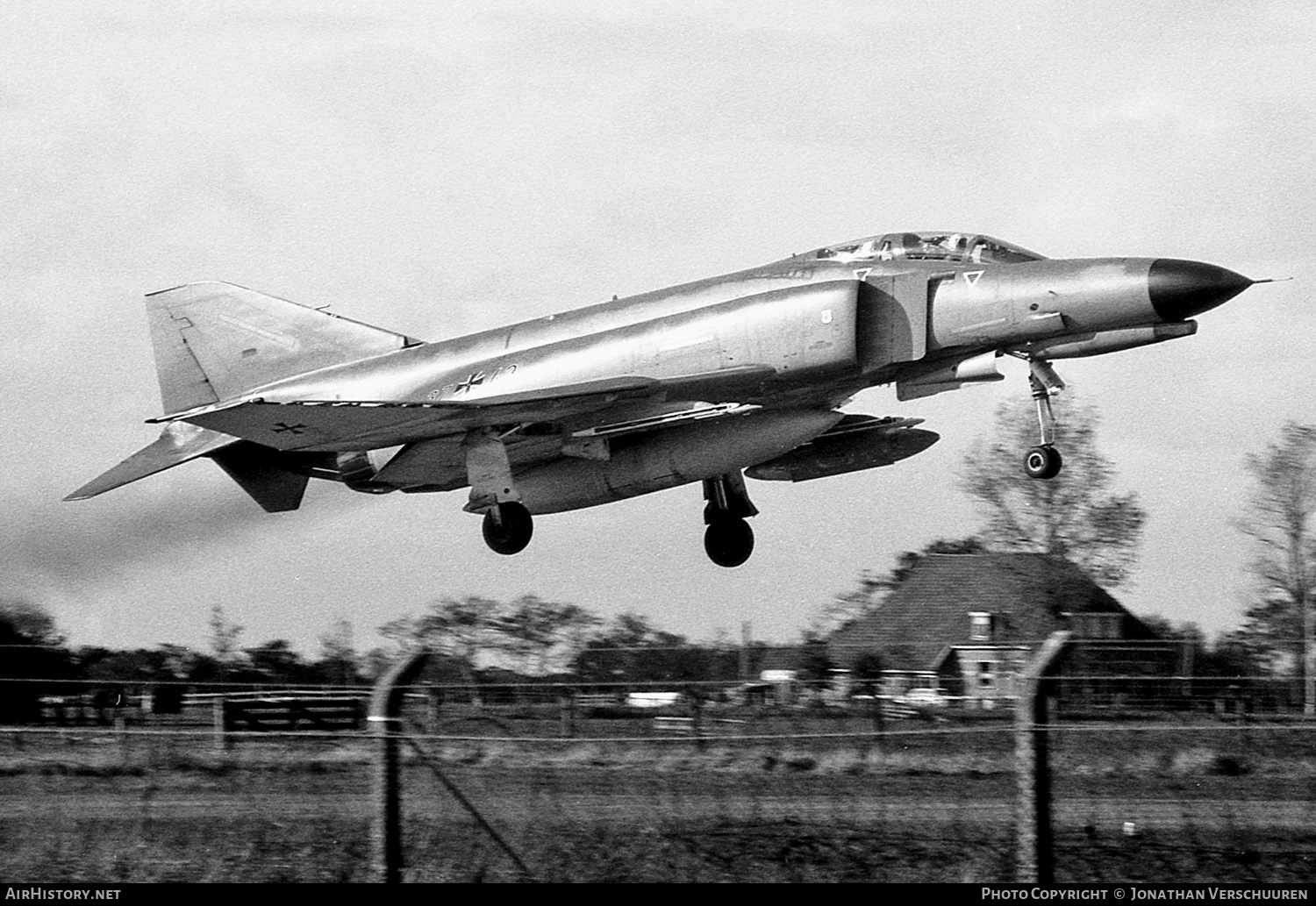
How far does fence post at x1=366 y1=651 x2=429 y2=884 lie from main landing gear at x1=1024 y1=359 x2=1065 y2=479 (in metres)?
9.79

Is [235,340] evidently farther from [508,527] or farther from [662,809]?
[662,809]

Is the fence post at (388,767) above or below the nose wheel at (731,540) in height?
below

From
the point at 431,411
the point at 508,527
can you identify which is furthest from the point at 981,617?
the point at 431,411

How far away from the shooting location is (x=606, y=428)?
18.3 m

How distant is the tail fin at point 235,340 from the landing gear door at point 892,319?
6.37 m

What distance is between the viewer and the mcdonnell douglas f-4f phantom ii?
16188 mm

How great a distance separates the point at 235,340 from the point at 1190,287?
467 inches

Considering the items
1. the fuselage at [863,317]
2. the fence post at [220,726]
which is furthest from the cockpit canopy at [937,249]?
the fence post at [220,726]

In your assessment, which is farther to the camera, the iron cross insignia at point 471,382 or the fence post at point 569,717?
the iron cross insignia at point 471,382

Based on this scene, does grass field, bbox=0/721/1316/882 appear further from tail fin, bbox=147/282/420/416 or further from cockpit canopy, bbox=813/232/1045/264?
tail fin, bbox=147/282/420/416

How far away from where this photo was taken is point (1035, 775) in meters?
6.84

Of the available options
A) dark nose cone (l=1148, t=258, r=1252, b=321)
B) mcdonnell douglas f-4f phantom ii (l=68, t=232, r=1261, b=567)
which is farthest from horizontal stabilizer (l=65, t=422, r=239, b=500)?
dark nose cone (l=1148, t=258, r=1252, b=321)

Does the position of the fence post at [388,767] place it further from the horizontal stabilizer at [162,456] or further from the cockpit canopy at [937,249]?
the horizontal stabilizer at [162,456]

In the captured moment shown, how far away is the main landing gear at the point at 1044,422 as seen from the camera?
1579 cm
